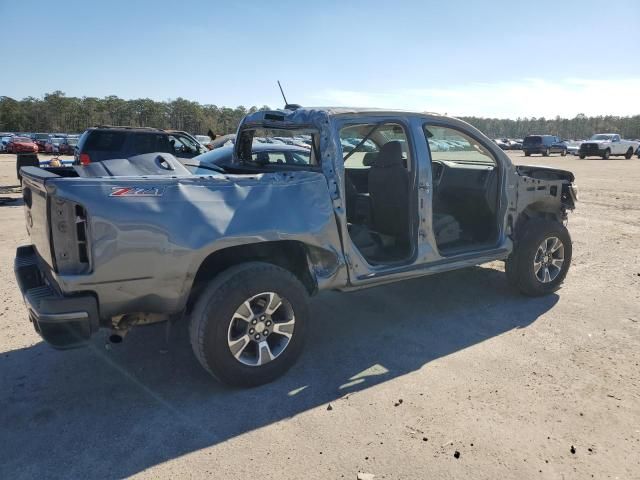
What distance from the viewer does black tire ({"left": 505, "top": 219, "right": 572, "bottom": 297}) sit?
4.90m

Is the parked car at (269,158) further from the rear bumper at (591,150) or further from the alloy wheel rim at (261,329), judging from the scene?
the rear bumper at (591,150)

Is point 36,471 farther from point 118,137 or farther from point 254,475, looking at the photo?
point 118,137

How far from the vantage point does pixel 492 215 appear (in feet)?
16.2

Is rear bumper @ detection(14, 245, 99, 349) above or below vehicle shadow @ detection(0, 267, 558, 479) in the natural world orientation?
above

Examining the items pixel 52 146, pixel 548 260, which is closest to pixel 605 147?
pixel 548 260

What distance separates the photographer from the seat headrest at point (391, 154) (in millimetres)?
4387

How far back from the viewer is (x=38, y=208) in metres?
3.16

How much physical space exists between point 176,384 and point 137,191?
4.68 feet

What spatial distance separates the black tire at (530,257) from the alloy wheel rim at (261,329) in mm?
2675

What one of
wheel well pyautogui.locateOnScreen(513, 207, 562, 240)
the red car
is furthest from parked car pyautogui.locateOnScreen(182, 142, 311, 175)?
the red car

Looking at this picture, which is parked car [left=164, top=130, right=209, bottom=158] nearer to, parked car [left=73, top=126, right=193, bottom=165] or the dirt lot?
parked car [left=73, top=126, right=193, bottom=165]

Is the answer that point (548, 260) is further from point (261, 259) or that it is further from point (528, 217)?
point (261, 259)

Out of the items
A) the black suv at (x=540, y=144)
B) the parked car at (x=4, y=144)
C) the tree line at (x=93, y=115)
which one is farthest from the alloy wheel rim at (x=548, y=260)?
the tree line at (x=93, y=115)

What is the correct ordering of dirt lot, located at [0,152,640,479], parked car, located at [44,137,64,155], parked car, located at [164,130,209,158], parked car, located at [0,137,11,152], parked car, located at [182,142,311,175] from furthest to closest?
parked car, located at [0,137,11,152] → parked car, located at [44,137,64,155] → parked car, located at [164,130,209,158] → parked car, located at [182,142,311,175] → dirt lot, located at [0,152,640,479]
